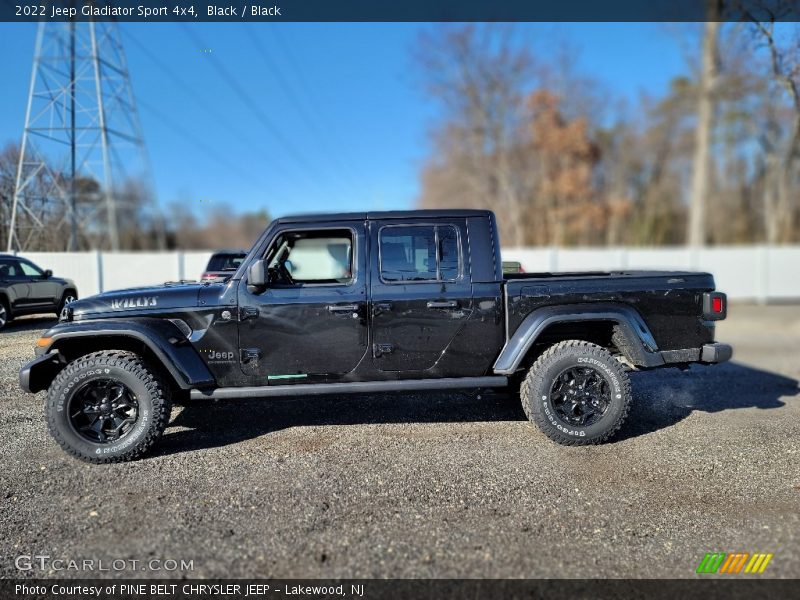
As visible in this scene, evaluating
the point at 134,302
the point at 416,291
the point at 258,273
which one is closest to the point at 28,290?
the point at 134,302

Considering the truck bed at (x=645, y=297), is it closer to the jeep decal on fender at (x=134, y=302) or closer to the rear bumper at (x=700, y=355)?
the rear bumper at (x=700, y=355)

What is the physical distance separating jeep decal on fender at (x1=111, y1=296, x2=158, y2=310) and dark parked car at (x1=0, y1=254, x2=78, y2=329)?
1.09 metres

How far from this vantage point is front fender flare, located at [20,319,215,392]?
403 cm

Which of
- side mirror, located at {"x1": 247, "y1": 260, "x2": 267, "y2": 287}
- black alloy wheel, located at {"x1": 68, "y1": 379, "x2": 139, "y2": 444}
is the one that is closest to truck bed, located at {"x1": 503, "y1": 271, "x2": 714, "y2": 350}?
side mirror, located at {"x1": 247, "y1": 260, "x2": 267, "y2": 287}

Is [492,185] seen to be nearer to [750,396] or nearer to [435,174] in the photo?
[435,174]

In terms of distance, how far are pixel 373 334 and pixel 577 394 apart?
1.80m

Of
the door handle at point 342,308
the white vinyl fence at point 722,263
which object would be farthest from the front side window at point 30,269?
the white vinyl fence at point 722,263

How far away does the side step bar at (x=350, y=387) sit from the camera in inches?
164

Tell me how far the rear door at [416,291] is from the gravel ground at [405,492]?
85 centimetres

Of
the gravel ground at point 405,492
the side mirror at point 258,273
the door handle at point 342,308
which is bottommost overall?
the gravel ground at point 405,492

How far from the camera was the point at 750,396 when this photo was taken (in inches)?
233

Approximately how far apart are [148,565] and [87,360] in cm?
196

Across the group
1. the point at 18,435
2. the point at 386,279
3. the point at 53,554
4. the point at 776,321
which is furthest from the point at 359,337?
the point at 776,321

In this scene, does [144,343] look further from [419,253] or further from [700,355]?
[700,355]
